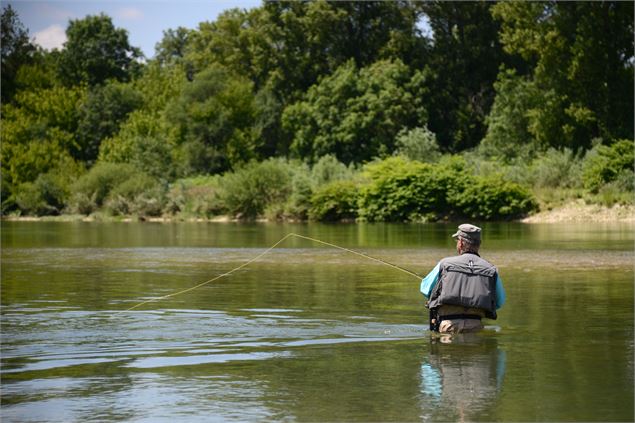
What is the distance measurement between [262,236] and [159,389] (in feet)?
116

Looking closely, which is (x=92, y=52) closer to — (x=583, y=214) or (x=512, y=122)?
(x=512, y=122)

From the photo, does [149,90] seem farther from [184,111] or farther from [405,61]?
[405,61]

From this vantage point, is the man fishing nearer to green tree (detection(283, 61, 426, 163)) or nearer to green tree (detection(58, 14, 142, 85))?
green tree (detection(283, 61, 426, 163))

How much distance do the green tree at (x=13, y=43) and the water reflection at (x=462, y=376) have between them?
327 ft

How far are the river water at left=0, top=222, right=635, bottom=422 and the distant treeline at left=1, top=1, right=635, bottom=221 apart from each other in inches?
1349

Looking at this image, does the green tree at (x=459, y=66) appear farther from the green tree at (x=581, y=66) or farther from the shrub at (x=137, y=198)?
the shrub at (x=137, y=198)

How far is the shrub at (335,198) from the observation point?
66.1 m

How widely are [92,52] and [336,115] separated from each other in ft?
116

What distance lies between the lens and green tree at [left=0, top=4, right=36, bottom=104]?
4311 inches

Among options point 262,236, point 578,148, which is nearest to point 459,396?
point 262,236

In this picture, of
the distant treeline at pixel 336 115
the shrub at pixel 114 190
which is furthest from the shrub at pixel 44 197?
the shrub at pixel 114 190

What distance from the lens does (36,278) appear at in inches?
1044

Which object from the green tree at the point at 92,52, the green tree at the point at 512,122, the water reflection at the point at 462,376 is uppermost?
the green tree at the point at 92,52

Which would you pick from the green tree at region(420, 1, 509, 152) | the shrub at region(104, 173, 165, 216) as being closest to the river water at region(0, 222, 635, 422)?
the shrub at region(104, 173, 165, 216)
